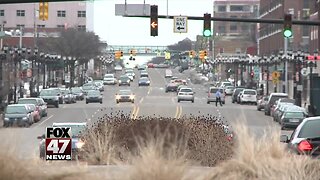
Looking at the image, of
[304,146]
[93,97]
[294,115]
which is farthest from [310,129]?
[93,97]

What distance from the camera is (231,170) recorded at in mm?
11273

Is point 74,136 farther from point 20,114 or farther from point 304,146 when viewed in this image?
point 20,114

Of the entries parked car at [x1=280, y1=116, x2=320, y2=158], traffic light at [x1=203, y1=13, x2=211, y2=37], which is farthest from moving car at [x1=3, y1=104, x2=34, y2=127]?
parked car at [x1=280, y1=116, x2=320, y2=158]

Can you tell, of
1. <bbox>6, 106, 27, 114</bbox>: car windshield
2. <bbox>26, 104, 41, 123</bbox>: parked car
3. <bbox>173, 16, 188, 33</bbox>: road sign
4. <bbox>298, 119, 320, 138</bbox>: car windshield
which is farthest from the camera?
<bbox>26, 104, 41, 123</bbox>: parked car

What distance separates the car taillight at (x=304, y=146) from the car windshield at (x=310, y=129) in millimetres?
420

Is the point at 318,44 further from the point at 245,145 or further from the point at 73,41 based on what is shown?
the point at 245,145

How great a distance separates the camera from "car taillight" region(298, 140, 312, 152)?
49.5 feet

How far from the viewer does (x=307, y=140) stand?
50.3 ft

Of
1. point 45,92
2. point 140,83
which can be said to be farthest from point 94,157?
point 140,83

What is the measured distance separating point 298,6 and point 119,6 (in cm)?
7381

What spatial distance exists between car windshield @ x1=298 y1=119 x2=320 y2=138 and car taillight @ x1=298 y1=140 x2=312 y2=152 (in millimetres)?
420

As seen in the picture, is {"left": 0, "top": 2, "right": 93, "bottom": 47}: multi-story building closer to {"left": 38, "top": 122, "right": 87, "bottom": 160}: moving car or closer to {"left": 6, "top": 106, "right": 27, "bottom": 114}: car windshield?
{"left": 6, "top": 106, "right": 27, "bottom": 114}: car windshield

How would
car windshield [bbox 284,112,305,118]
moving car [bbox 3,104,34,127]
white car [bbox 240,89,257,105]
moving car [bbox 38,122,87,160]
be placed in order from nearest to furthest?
moving car [bbox 38,122,87,160] → moving car [bbox 3,104,34,127] → car windshield [bbox 284,112,305,118] → white car [bbox 240,89,257,105]

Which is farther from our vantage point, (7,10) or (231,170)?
(7,10)
